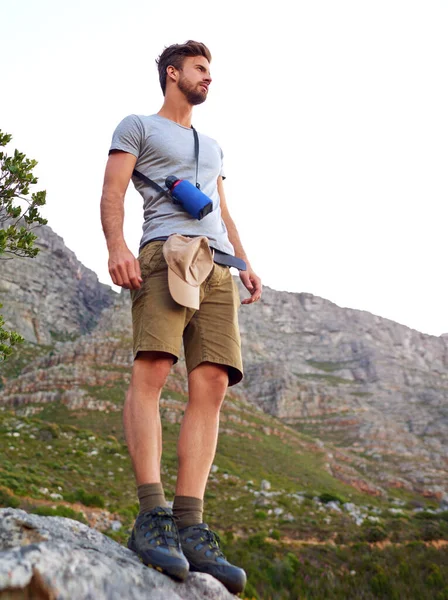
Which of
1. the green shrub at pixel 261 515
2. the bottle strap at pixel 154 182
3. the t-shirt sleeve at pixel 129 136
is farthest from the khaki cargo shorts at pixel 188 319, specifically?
the green shrub at pixel 261 515

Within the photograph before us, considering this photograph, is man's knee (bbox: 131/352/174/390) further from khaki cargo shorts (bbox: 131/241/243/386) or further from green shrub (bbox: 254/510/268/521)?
green shrub (bbox: 254/510/268/521)

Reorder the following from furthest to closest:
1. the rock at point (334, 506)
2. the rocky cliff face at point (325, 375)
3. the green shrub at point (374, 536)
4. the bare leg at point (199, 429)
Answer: the rocky cliff face at point (325, 375)
the rock at point (334, 506)
the green shrub at point (374, 536)
the bare leg at point (199, 429)

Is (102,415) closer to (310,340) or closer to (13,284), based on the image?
(13,284)

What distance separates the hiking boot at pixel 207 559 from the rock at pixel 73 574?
0.23 feet

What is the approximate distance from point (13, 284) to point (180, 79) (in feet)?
343

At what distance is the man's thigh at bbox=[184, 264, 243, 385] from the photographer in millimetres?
Result: 3711

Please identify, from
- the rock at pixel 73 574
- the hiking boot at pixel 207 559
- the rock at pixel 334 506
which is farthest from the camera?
the rock at pixel 334 506

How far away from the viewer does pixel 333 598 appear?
25.1 ft

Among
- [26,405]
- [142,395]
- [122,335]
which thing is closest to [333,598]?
[142,395]

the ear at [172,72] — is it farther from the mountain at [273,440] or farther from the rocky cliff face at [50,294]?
the rocky cliff face at [50,294]

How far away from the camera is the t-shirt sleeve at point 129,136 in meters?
3.94

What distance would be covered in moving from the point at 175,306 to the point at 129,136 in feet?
4.85

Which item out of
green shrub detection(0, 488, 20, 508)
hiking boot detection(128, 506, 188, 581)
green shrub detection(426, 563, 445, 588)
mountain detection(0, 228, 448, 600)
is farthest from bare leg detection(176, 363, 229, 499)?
green shrub detection(0, 488, 20, 508)

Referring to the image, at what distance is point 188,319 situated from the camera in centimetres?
370
